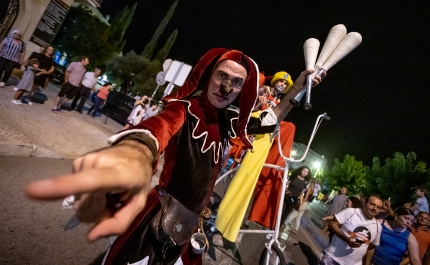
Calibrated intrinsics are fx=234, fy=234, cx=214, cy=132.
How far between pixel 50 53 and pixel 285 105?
25.4 feet

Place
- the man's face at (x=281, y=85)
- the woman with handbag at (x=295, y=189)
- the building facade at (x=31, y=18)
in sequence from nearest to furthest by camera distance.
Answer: the man's face at (x=281, y=85) < the woman with handbag at (x=295, y=189) < the building facade at (x=31, y=18)

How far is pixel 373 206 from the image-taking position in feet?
11.2

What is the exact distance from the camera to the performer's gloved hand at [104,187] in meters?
0.52

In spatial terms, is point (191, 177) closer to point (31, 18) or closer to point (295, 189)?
point (295, 189)

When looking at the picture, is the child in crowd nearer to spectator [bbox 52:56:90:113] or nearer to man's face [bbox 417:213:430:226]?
spectator [bbox 52:56:90:113]

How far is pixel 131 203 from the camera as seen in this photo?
0.69m

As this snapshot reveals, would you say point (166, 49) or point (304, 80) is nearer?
point (304, 80)

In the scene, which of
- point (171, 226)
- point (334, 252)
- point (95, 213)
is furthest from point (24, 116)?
point (334, 252)

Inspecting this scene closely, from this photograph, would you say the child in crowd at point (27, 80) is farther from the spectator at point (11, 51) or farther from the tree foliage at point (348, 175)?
the tree foliage at point (348, 175)

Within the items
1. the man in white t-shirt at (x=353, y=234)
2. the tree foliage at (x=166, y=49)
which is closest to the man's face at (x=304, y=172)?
the man in white t-shirt at (x=353, y=234)

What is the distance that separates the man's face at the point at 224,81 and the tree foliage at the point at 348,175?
129 ft

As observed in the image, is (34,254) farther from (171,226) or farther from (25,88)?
(25,88)

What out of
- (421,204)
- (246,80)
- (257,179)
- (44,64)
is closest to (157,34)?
(44,64)

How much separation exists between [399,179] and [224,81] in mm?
24578
